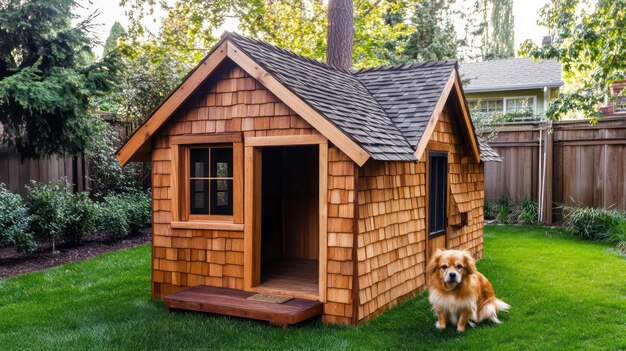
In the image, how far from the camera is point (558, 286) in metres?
6.77

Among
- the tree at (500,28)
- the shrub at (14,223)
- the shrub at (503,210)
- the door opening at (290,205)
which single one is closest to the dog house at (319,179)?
the door opening at (290,205)

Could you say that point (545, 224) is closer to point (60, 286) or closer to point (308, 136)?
point (308, 136)

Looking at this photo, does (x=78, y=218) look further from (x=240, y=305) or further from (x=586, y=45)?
(x=586, y=45)

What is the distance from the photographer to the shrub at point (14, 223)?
302 inches

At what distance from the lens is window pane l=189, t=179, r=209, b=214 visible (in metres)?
6.40

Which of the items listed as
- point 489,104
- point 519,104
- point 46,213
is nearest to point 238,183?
point 46,213

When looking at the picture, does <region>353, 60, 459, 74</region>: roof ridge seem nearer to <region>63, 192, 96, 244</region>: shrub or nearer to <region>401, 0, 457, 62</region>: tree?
<region>63, 192, 96, 244</region>: shrub

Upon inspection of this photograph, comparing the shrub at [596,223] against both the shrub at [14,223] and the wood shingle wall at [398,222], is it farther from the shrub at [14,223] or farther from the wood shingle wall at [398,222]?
the shrub at [14,223]

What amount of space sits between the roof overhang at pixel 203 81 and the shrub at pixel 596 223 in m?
7.15

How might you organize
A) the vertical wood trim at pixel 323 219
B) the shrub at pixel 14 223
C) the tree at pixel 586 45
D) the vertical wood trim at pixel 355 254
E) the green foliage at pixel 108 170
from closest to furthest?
the vertical wood trim at pixel 355 254 < the vertical wood trim at pixel 323 219 < the shrub at pixel 14 223 < the tree at pixel 586 45 < the green foliage at pixel 108 170

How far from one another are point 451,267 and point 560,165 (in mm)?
7941

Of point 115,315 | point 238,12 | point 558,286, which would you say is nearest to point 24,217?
point 115,315

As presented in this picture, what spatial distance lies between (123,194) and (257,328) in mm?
7074

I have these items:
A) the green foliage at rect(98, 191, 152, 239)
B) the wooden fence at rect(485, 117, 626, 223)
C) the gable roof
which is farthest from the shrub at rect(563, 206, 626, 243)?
the green foliage at rect(98, 191, 152, 239)
